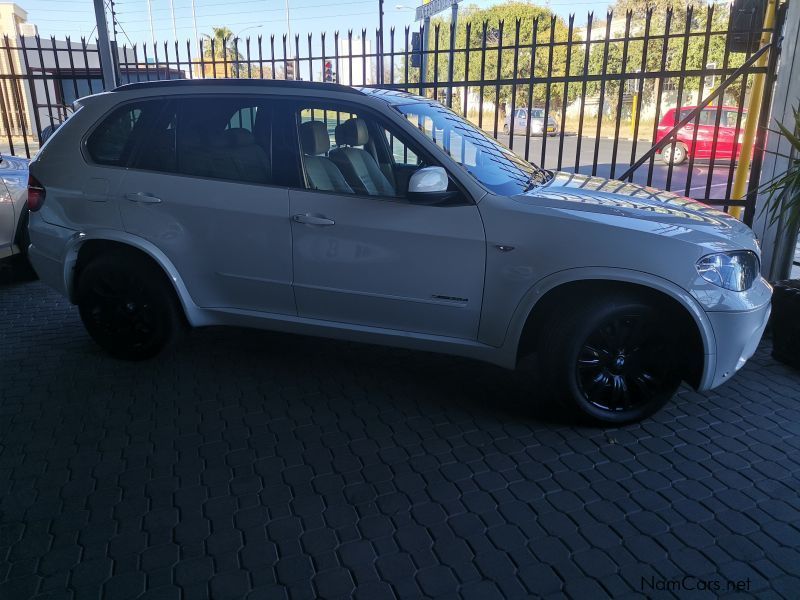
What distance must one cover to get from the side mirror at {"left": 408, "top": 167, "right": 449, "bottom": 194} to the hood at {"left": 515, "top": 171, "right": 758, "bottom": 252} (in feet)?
1.54

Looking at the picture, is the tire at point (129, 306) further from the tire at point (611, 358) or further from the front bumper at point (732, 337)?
the front bumper at point (732, 337)

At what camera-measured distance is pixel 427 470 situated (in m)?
3.22

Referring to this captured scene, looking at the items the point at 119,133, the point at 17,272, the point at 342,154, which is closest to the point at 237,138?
the point at 342,154

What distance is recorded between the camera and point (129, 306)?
433 cm

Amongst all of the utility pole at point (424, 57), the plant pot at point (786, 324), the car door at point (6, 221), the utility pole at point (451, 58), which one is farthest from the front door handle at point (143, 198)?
the plant pot at point (786, 324)

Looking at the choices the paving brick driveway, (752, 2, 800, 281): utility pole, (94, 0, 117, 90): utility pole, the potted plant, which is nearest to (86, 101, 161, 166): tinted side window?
the paving brick driveway

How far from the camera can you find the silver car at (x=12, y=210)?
6.25 m

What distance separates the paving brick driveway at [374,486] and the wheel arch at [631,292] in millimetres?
501

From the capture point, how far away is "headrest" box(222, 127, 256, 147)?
3931 millimetres

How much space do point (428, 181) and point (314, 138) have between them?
3.14 ft

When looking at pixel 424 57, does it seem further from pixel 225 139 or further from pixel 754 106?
pixel 225 139

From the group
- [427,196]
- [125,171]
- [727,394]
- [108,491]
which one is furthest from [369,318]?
[727,394]

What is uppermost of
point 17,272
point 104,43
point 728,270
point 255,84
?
point 104,43

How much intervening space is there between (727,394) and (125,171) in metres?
4.20
